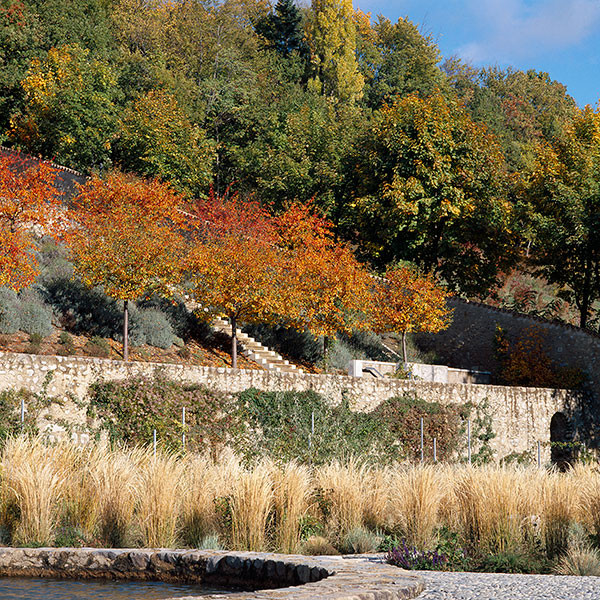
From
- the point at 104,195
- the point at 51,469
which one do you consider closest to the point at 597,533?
the point at 51,469

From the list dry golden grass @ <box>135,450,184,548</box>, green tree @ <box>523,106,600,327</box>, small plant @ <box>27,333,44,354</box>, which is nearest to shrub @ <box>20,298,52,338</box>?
small plant @ <box>27,333,44,354</box>

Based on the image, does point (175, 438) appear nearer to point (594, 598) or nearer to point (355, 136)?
point (594, 598)

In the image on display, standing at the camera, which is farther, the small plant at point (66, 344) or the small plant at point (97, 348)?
the small plant at point (97, 348)

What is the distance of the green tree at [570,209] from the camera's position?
94.6 feet

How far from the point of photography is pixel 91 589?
29.0 feet

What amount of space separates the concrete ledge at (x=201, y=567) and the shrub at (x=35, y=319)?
11925mm

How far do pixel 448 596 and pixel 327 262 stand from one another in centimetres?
2034

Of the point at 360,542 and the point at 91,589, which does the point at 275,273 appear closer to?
the point at 360,542

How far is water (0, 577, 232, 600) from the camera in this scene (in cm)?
845

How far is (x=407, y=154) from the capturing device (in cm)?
3247

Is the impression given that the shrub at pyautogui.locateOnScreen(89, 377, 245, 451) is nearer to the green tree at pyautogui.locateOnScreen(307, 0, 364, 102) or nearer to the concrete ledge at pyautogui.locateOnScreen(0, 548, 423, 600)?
the concrete ledge at pyautogui.locateOnScreen(0, 548, 423, 600)

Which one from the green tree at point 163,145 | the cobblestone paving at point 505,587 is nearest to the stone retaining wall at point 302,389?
the cobblestone paving at point 505,587

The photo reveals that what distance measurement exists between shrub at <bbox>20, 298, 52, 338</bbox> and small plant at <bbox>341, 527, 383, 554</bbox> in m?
12.7

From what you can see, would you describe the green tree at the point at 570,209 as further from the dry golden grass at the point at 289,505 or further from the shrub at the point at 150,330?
the dry golden grass at the point at 289,505
